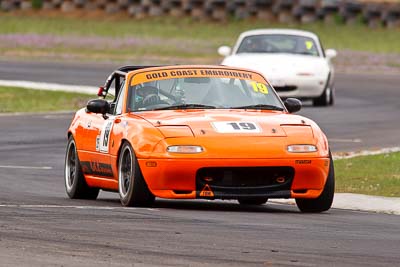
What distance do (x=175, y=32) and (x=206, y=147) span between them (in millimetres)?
44644

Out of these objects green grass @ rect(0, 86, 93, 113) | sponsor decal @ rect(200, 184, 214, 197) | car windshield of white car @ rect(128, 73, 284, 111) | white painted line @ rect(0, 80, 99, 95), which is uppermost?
car windshield of white car @ rect(128, 73, 284, 111)

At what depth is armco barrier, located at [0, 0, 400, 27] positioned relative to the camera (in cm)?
5781

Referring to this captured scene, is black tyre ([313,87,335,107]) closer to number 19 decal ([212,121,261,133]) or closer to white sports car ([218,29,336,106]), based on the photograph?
white sports car ([218,29,336,106])

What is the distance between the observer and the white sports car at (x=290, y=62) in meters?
30.1

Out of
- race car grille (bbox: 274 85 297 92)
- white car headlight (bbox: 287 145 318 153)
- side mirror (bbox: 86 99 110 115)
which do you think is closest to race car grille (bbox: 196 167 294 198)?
white car headlight (bbox: 287 145 318 153)

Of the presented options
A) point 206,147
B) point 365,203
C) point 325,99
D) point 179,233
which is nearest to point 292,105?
point 365,203

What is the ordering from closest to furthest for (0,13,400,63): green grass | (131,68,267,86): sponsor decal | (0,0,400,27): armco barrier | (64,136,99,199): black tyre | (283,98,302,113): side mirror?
(131,68,267,86): sponsor decal, (283,98,302,113): side mirror, (64,136,99,199): black tyre, (0,13,400,63): green grass, (0,0,400,27): armco barrier

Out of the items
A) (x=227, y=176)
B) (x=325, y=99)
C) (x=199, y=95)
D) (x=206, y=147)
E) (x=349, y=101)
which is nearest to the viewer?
(x=206, y=147)

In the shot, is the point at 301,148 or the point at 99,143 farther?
the point at 99,143

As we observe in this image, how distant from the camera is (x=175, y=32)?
5741 cm

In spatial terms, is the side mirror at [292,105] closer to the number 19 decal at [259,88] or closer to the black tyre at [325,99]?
the number 19 decal at [259,88]

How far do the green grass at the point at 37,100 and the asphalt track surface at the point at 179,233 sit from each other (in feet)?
43.6

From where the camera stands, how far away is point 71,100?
31.8m

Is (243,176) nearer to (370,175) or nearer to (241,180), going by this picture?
(241,180)
